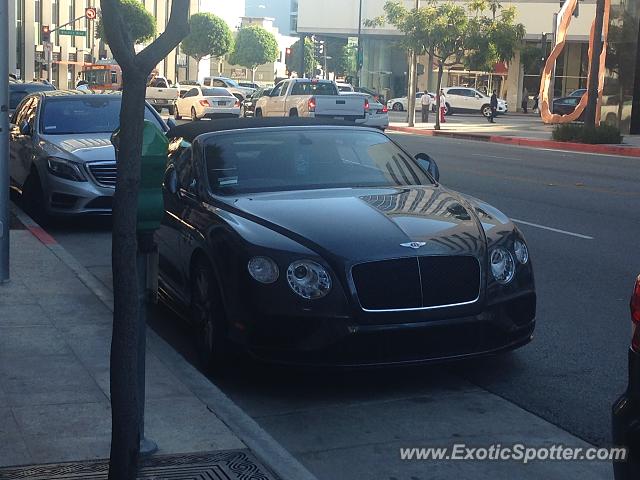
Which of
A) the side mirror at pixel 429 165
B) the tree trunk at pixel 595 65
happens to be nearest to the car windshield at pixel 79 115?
the side mirror at pixel 429 165

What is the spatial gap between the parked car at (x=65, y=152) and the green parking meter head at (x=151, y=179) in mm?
7806

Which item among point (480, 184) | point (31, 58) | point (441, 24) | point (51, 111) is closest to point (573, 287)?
point (51, 111)

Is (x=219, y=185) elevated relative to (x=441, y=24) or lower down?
lower down

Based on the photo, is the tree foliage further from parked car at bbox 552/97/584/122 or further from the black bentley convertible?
the black bentley convertible

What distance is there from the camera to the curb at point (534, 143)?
3027 cm

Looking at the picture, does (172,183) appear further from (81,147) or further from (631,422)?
(81,147)

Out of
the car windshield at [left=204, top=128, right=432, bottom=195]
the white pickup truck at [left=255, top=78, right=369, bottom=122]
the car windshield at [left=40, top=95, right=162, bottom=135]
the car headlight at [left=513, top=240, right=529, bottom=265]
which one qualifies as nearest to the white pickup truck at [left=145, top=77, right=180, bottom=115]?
the white pickup truck at [left=255, top=78, right=369, bottom=122]

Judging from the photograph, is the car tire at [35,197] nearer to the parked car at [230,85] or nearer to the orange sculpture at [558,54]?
the orange sculpture at [558,54]

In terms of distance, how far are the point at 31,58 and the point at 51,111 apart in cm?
6712

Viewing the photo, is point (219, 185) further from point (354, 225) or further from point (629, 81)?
point (629, 81)

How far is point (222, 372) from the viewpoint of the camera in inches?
264

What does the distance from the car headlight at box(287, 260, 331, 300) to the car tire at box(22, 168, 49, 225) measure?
7314 mm

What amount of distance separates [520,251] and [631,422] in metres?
3.18

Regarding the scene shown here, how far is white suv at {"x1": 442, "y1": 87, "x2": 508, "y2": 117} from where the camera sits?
62156mm
